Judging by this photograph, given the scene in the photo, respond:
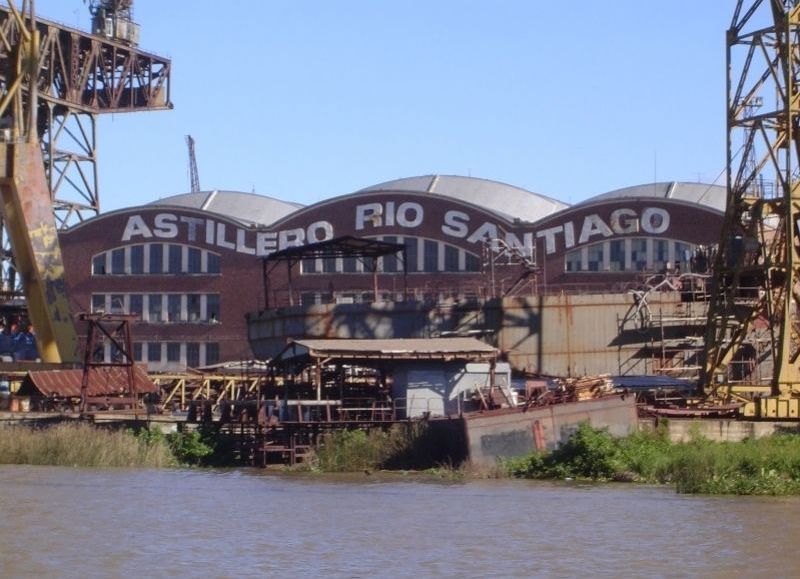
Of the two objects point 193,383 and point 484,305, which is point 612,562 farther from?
point 193,383

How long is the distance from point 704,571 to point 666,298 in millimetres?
35012

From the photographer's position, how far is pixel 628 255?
74375 millimetres

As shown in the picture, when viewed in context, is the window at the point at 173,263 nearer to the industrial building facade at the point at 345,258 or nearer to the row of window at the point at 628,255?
the industrial building facade at the point at 345,258

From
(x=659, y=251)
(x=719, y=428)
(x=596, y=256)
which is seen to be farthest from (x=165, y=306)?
(x=719, y=428)

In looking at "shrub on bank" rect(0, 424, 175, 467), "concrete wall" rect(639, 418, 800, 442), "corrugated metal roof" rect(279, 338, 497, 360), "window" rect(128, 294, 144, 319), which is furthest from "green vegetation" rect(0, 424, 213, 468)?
"window" rect(128, 294, 144, 319)

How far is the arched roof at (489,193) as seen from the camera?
8812cm

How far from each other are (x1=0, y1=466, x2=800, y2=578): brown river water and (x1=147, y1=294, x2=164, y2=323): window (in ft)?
135

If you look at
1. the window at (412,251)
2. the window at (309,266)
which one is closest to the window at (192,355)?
the window at (309,266)

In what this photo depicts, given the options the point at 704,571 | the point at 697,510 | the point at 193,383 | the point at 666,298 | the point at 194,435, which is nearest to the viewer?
the point at 704,571

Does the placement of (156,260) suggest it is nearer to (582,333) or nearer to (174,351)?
(174,351)

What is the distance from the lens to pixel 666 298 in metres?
59.9

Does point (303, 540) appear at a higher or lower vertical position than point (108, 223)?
lower

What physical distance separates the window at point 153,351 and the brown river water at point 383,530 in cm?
4149

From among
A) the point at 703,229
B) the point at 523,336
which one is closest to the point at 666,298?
the point at 523,336
